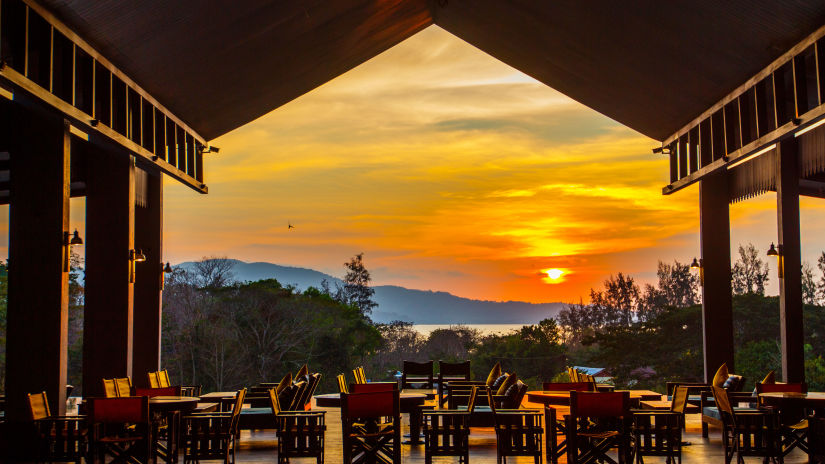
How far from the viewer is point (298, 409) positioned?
37.4ft

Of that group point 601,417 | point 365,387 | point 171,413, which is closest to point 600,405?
point 601,417

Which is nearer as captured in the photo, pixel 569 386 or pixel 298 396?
pixel 298 396

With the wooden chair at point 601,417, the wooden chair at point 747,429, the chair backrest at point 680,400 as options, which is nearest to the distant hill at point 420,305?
the wooden chair at point 747,429

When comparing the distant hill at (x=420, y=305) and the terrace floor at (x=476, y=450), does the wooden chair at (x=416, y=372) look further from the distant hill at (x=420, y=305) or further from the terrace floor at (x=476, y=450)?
the distant hill at (x=420, y=305)

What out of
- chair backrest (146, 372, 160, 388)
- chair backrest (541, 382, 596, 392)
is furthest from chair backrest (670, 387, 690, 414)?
chair backrest (146, 372, 160, 388)

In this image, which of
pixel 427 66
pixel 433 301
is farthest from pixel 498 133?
pixel 433 301

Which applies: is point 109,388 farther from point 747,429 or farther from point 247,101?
point 747,429

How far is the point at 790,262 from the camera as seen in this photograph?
13289 millimetres

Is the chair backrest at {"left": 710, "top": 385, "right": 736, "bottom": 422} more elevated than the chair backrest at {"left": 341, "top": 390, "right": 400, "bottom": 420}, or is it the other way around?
the chair backrest at {"left": 341, "top": 390, "right": 400, "bottom": 420}

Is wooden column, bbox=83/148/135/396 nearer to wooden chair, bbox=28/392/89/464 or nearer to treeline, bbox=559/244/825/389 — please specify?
wooden chair, bbox=28/392/89/464

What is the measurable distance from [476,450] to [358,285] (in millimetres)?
20420

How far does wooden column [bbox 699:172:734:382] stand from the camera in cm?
1692

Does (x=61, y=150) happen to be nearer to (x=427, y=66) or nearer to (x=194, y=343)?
(x=427, y=66)

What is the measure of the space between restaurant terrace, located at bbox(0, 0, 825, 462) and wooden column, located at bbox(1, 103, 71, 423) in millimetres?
17
